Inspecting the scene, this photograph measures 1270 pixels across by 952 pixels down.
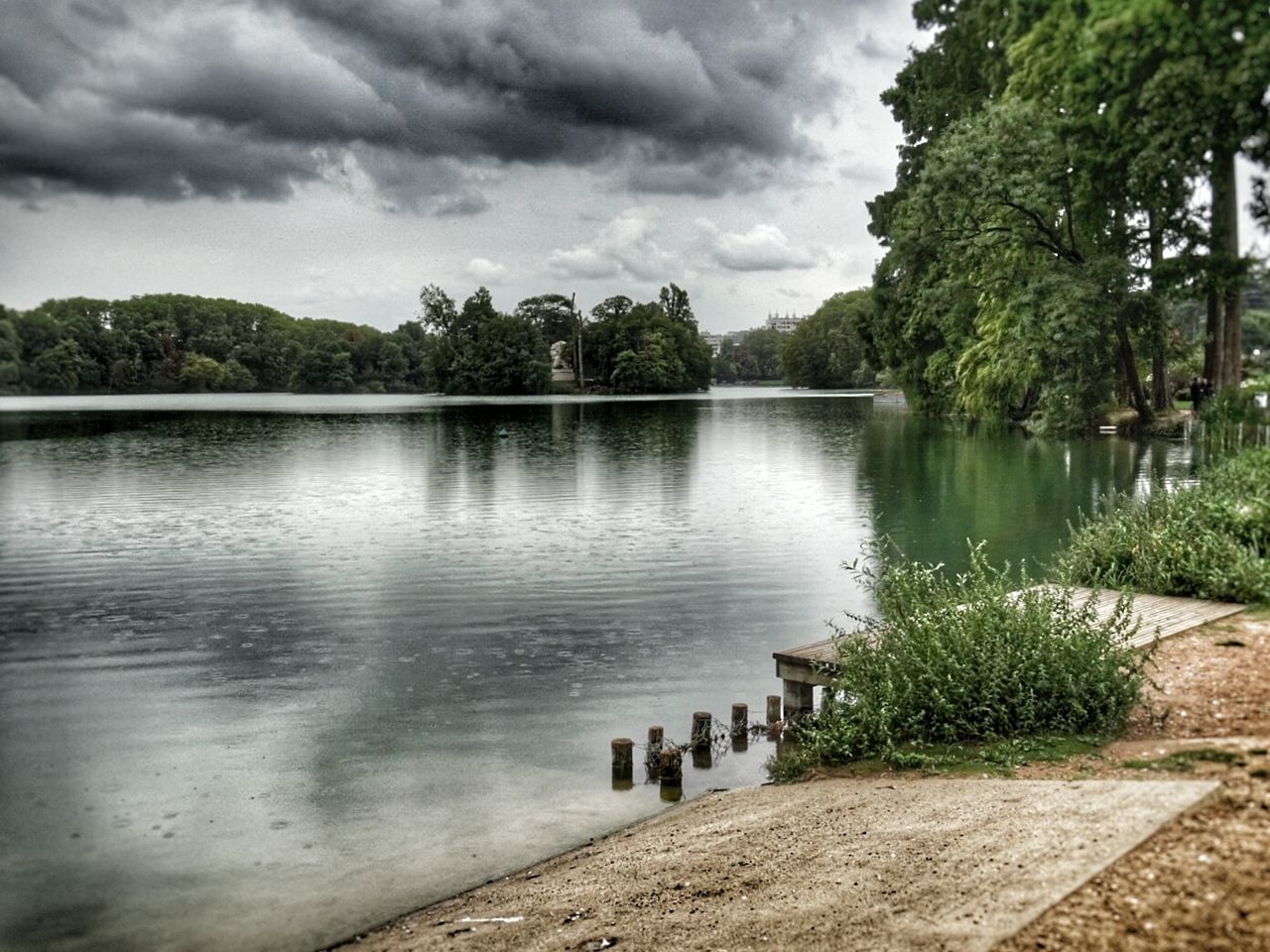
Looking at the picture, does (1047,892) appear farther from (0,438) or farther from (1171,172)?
(0,438)

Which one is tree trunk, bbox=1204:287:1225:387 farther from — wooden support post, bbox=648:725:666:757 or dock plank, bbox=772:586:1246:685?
wooden support post, bbox=648:725:666:757

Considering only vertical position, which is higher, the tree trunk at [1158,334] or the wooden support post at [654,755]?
the tree trunk at [1158,334]

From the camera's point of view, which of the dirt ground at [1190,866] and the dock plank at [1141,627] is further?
the dock plank at [1141,627]

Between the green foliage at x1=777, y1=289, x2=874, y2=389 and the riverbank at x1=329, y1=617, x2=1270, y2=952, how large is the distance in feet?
446

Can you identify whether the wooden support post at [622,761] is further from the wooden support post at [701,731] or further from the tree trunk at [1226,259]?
the tree trunk at [1226,259]

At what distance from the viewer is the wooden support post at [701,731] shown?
9.38 metres

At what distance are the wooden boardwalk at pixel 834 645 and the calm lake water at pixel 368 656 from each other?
0.70 m

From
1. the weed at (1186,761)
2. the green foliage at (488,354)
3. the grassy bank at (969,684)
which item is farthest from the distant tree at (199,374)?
the weed at (1186,761)

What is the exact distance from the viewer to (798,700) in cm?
973

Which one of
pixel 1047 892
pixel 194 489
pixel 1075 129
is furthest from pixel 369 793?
pixel 1075 129

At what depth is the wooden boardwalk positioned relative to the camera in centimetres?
932

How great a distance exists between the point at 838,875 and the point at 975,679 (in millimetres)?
2714

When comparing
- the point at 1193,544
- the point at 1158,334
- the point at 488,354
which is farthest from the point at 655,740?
the point at 488,354

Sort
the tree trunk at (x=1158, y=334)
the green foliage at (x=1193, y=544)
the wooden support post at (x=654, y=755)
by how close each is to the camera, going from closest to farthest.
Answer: the wooden support post at (x=654, y=755)
the green foliage at (x=1193, y=544)
the tree trunk at (x=1158, y=334)
